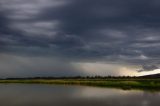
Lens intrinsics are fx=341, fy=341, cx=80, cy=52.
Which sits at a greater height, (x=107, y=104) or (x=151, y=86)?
(x=151, y=86)

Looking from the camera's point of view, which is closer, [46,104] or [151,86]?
[46,104]

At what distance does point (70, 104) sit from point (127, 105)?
681cm

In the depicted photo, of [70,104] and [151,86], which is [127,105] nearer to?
[70,104]

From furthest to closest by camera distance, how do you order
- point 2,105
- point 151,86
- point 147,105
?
point 151,86, point 147,105, point 2,105

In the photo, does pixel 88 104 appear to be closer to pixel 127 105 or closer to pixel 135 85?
pixel 127 105

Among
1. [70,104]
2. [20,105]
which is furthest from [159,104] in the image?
[20,105]

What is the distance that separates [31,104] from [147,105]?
46.1 feet

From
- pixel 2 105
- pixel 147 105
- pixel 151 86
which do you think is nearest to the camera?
pixel 2 105

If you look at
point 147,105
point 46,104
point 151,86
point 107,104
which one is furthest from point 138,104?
point 151,86

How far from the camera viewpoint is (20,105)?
1563 inches

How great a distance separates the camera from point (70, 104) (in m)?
41.1

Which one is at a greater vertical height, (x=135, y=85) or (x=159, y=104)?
(x=135, y=85)

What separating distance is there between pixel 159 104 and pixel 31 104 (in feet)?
51.7

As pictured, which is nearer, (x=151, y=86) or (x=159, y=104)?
(x=159, y=104)
